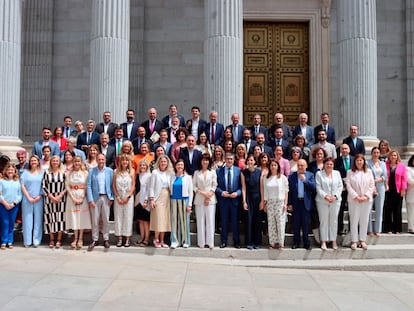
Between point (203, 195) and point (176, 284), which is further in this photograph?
point (203, 195)

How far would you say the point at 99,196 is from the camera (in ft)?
34.1

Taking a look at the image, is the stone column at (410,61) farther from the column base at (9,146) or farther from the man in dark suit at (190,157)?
the column base at (9,146)

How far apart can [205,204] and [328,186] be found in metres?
2.60

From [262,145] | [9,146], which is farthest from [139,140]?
[9,146]

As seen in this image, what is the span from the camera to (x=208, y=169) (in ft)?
34.5

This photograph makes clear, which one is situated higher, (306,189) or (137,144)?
(137,144)

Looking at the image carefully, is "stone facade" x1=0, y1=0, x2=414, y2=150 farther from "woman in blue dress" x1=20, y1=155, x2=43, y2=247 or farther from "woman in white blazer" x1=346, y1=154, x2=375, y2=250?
"woman in white blazer" x1=346, y1=154, x2=375, y2=250

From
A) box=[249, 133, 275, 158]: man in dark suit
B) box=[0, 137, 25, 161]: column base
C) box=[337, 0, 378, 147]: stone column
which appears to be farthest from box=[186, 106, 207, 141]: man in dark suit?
box=[0, 137, 25, 161]: column base

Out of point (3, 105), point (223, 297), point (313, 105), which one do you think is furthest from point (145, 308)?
point (313, 105)

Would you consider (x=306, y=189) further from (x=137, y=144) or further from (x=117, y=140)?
(x=117, y=140)

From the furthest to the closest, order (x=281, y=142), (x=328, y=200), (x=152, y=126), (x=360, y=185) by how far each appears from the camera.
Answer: (x=152, y=126) < (x=281, y=142) < (x=360, y=185) < (x=328, y=200)

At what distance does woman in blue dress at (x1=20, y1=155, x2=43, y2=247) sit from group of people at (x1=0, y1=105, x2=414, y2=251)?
0.07 ft

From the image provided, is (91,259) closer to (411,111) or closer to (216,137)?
(216,137)

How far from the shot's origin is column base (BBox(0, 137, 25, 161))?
13.3 metres
